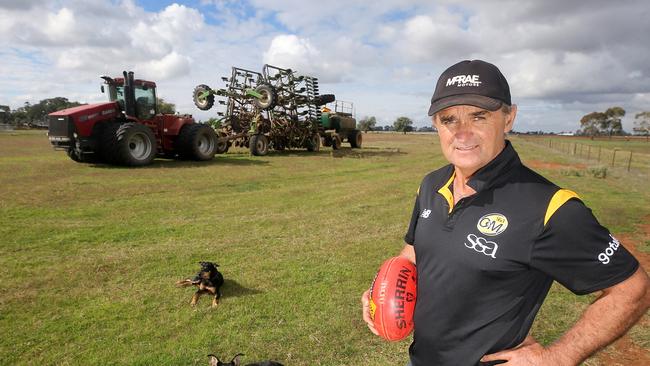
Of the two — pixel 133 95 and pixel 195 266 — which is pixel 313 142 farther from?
pixel 195 266

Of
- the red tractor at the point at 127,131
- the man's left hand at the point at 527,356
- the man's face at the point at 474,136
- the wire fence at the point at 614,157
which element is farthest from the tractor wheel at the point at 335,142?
the man's left hand at the point at 527,356

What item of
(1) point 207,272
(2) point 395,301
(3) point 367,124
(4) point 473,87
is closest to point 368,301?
(2) point 395,301

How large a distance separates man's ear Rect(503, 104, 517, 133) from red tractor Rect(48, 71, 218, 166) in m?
14.6

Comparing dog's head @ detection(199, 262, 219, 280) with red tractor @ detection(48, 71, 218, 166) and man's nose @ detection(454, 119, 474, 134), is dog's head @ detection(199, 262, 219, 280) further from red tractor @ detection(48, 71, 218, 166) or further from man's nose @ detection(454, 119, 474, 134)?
red tractor @ detection(48, 71, 218, 166)

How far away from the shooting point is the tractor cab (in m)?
15.1

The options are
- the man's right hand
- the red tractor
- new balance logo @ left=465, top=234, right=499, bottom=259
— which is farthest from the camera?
the red tractor

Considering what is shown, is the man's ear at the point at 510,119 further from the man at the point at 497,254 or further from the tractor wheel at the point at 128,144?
the tractor wheel at the point at 128,144

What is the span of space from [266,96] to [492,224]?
2149cm

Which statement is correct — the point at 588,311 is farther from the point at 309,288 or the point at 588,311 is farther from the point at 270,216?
the point at 270,216

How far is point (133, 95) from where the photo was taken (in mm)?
15383

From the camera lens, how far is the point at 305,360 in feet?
12.7

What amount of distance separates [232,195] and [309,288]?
6.38 metres

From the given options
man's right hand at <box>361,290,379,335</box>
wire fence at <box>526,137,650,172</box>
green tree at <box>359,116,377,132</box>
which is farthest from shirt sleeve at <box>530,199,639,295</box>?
green tree at <box>359,116,377,132</box>

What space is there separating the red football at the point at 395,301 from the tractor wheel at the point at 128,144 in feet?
46.0
